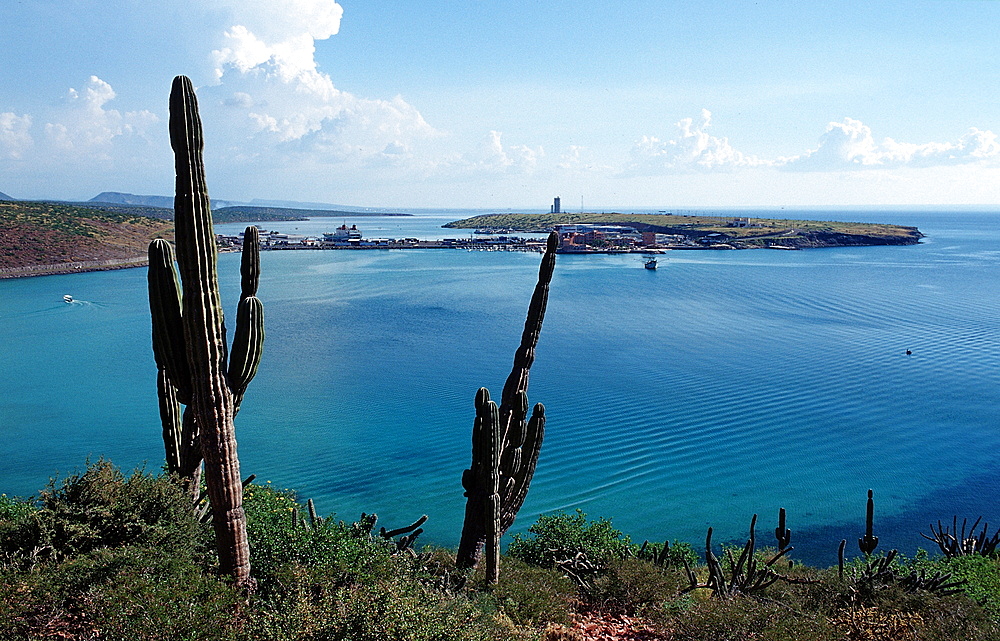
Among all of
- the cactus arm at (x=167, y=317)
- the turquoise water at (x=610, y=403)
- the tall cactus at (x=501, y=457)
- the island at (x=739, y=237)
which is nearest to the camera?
the cactus arm at (x=167, y=317)

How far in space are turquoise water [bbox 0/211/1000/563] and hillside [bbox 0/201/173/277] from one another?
2184 cm

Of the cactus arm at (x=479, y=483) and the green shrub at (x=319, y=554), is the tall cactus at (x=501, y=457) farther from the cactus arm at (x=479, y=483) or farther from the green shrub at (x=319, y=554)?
the green shrub at (x=319, y=554)

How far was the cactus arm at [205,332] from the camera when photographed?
23.2 ft

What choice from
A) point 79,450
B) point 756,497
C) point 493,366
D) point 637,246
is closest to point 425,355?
point 493,366

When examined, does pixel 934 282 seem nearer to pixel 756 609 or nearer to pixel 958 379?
pixel 958 379

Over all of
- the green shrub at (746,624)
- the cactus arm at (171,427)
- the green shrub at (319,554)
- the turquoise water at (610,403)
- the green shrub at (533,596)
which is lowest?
the turquoise water at (610,403)

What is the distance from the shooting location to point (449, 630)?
5.84 meters

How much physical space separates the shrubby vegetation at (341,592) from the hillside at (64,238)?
75.5 m

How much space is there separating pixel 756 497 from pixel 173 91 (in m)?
17.1

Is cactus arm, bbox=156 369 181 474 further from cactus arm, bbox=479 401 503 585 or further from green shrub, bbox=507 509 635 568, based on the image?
green shrub, bbox=507 509 635 568

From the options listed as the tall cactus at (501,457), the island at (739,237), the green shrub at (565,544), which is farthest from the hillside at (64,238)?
the tall cactus at (501,457)

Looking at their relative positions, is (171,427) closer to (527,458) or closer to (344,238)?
(527,458)

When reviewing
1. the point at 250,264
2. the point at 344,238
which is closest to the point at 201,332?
the point at 250,264

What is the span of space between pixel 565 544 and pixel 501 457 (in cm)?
306
